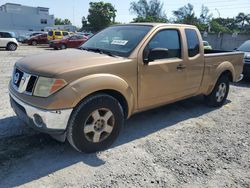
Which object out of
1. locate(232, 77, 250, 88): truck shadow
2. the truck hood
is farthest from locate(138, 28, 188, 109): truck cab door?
locate(232, 77, 250, 88): truck shadow

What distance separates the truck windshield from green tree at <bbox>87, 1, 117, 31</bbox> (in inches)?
2352

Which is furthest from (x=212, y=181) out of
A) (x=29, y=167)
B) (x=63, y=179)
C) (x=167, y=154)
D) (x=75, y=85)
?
(x=29, y=167)

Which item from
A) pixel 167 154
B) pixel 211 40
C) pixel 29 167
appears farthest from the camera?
pixel 211 40

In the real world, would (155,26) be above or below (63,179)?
above

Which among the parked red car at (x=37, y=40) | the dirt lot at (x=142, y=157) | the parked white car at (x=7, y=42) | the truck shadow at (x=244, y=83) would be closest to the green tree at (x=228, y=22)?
the parked red car at (x=37, y=40)

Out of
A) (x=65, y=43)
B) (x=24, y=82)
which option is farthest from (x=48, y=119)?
(x=65, y=43)

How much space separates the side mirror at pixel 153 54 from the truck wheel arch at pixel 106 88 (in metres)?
0.55

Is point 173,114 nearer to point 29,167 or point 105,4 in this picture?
point 29,167

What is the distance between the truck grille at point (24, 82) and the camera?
352 centimetres

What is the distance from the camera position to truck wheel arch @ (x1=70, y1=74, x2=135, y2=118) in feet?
11.3

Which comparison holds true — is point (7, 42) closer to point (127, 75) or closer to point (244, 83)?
point (244, 83)

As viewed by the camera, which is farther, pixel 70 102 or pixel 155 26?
pixel 155 26

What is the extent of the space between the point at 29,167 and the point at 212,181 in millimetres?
2267

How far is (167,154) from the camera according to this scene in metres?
3.98
